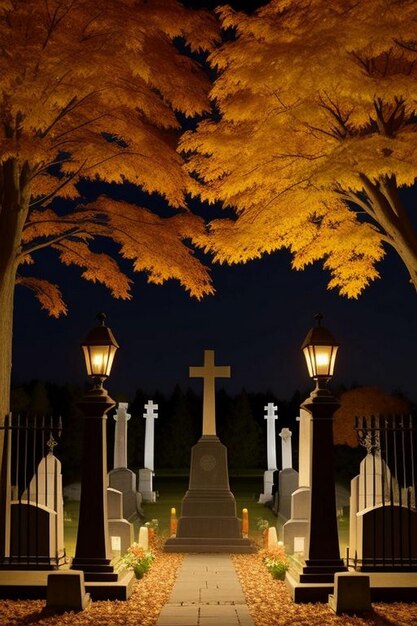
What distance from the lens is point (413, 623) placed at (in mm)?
7980

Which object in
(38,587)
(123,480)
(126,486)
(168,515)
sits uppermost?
(123,480)

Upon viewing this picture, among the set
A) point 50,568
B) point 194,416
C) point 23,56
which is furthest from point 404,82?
point 194,416

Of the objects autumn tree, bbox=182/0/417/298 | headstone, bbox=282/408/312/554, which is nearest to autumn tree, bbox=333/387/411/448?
headstone, bbox=282/408/312/554

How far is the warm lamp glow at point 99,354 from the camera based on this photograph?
413 inches

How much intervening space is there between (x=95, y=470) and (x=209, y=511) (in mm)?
7126

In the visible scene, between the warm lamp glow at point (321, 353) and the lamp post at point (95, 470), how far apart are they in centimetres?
288

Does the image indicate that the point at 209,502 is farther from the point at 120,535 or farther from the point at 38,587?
the point at 38,587

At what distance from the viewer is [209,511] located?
16.8m

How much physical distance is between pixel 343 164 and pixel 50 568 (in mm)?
7130

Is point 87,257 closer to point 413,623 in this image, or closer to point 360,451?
point 413,623

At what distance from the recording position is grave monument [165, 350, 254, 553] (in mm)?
15977

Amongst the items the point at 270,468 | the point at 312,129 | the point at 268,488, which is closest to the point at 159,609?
the point at 312,129

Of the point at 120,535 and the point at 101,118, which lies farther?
the point at 120,535

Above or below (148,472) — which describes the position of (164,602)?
below
